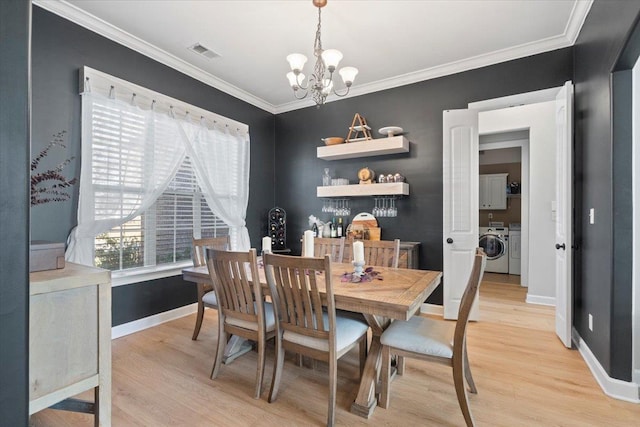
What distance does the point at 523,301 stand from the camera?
13.5 feet

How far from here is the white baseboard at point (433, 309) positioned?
3.59 meters

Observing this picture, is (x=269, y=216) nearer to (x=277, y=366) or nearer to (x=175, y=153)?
(x=175, y=153)

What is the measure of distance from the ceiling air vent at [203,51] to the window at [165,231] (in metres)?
1.19

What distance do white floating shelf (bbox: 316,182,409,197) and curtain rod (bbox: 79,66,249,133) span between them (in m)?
1.67

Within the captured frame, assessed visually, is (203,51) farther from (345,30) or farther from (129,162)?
(345,30)

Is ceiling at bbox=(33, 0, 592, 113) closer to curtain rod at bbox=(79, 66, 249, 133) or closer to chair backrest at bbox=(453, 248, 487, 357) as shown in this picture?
curtain rod at bbox=(79, 66, 249, 133)

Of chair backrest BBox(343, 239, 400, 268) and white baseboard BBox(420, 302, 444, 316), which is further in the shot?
white baseboard BBox(420, 302, 444, 316)

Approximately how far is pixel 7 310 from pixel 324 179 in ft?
11.9

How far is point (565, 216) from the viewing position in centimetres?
268

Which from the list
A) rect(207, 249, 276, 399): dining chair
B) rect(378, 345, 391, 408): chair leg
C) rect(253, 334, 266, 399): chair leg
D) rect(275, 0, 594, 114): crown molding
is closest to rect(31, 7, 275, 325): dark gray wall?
rect(207, 249, 276, 399): dining chair

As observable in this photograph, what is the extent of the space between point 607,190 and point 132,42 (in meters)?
4.25

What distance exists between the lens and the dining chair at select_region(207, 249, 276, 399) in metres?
1.94

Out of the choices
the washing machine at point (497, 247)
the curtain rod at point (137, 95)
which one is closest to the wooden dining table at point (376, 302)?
the curtain rod at point (137, 95)

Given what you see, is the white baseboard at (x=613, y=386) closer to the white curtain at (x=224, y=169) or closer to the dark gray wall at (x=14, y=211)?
the dark gray wall at (x=14, y=211)
